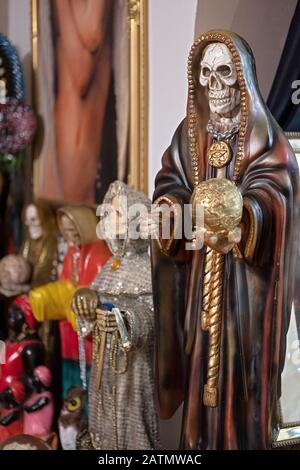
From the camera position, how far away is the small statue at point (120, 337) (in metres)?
1.94

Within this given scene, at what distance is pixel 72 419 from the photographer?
7.63ft

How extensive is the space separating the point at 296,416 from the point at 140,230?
74cm

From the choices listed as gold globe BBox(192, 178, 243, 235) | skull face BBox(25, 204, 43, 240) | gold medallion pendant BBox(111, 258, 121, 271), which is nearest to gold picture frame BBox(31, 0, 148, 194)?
gold medallion pendant BBox(111, 258, 121, 271)

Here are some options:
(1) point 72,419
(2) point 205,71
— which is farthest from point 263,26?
(1) point 72,419

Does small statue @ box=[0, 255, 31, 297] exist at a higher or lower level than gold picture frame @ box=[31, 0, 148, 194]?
lower

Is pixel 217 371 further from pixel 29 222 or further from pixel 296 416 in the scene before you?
pixel 29 222

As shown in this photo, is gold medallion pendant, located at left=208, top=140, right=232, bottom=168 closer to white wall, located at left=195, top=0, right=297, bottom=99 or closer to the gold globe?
the gold globe

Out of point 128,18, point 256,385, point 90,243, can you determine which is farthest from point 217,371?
point 128,18

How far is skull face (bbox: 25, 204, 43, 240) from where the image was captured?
9.38 feet

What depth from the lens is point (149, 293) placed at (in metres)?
1.99

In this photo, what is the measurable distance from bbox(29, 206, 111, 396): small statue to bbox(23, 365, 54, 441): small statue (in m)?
0.15

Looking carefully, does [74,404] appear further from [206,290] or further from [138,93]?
[138,93]

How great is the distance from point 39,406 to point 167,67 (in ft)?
4.57

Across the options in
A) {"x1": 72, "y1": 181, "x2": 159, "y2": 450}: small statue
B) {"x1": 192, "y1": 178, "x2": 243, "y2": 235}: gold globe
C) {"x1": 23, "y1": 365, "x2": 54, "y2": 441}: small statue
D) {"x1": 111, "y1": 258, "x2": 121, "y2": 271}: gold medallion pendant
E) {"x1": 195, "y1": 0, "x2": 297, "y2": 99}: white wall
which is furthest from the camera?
{"x1": 23, "y1": 365, "x2": 54, "y2": 441}: small statue
